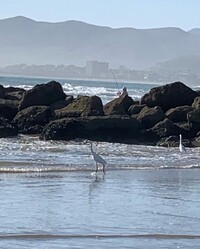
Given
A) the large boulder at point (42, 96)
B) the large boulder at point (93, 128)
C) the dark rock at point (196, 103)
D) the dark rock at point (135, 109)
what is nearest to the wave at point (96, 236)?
the large boulder at point (93, 128)

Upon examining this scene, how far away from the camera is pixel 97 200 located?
11898 mm

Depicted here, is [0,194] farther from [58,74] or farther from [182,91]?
[58,74]

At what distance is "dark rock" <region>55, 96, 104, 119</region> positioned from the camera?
2289cm

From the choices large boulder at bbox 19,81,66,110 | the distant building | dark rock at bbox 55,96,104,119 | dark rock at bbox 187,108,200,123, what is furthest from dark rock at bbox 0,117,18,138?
the distant building

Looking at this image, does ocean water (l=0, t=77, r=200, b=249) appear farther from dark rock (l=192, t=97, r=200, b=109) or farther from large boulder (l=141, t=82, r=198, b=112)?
large boulder (l=141, t=82, r=198, b=112)

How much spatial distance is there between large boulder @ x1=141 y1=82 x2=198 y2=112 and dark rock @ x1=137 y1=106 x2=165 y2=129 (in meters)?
1.37

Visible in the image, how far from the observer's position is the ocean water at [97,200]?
9344 millimetres

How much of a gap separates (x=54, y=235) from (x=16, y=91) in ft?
69.4

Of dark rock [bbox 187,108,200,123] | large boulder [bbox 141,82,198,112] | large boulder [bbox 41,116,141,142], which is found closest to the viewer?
large boulder [bbox 41,116,141,142]

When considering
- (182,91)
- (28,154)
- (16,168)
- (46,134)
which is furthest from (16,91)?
(16,168)

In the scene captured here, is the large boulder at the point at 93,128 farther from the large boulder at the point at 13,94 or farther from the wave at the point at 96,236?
the wave at the point at 96,236

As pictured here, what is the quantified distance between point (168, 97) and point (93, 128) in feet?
12.2

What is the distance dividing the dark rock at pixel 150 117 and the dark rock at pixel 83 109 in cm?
112

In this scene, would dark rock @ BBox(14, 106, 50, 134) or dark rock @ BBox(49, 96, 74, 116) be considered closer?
dark rock @ BBox(14, 106, 50, 134)
